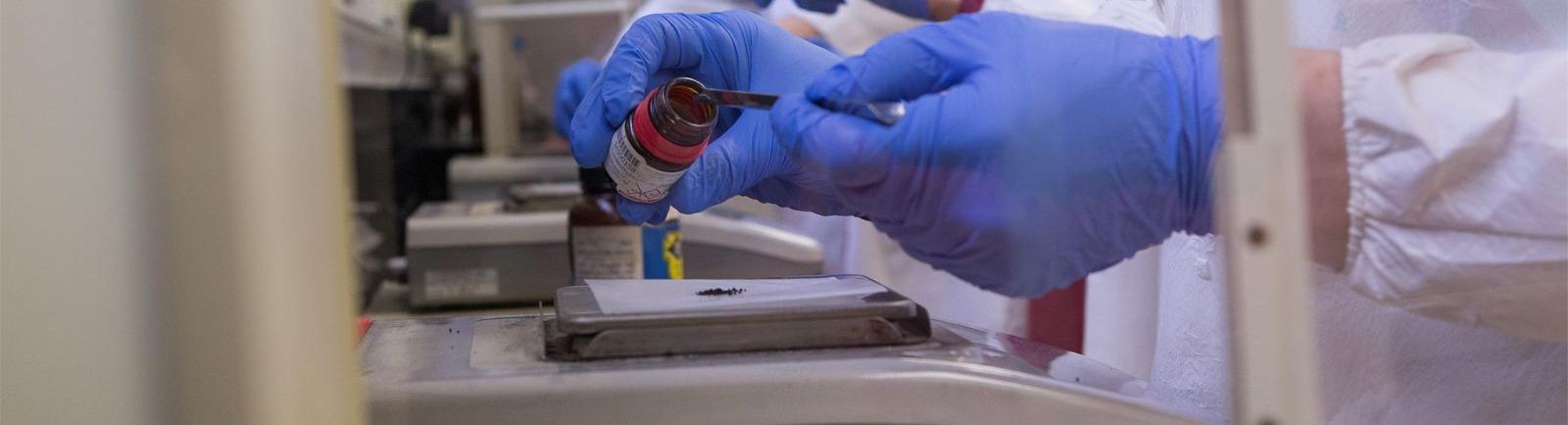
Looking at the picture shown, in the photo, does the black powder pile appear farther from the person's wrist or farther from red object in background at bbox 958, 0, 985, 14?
red object in background at bbox 958, 0, 985, 14

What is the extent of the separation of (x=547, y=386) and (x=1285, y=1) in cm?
42

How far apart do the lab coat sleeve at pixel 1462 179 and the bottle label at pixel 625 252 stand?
665 mm

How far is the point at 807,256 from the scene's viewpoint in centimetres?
140

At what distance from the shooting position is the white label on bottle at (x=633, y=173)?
0.81 meters

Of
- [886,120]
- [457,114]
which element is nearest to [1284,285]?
[886,120]

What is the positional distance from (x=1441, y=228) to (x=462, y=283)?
1095 mm

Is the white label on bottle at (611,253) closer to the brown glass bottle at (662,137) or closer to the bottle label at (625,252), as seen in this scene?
the bottle label at (625,252)

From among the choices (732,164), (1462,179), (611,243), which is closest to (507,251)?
(611,243)

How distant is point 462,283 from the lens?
140cm

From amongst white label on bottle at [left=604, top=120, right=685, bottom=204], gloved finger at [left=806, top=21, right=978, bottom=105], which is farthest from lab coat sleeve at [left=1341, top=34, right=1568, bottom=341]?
white label on bottle at [left=604, top=120, right=685, bottom=204]

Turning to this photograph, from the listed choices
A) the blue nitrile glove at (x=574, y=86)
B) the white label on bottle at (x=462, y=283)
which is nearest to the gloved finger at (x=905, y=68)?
the white label on bottle at (x=462, y=283)

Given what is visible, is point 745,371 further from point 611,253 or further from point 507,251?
point 507,251

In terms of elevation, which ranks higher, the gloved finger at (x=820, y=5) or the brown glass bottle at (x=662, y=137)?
the gloved finger at (x=820, y=5)

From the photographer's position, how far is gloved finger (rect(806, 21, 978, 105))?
0.70m
